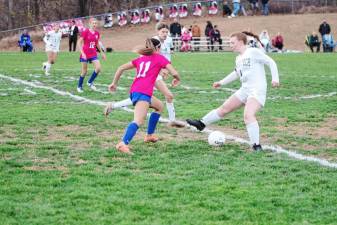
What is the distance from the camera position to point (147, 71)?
10.4 m

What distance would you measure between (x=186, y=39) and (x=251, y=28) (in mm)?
6304

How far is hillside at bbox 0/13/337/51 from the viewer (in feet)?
165

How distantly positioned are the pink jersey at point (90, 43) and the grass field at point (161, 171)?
15.1 feet

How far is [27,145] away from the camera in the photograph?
10438 mm

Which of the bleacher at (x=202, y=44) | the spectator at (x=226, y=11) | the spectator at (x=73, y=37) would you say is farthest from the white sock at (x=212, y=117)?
the spectator at (x=226, y=11)

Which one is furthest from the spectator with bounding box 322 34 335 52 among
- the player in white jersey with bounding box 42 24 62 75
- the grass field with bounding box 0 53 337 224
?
the grass field with bounding box 0 53 337 224

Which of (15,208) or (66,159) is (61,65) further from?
(15,208)

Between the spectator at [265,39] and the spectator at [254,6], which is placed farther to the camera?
the spectator at [254,6]

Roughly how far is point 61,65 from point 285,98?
15191 mm

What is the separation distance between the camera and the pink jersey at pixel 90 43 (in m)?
20.8

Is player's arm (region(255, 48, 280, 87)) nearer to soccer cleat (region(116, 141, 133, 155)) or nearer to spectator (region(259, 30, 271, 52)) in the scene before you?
soccer cleat (region(116, 141, 133, 155))

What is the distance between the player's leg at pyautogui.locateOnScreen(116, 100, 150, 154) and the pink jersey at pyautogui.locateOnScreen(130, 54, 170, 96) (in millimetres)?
185

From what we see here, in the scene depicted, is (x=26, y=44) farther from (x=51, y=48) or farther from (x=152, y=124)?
(x=152, y=124)

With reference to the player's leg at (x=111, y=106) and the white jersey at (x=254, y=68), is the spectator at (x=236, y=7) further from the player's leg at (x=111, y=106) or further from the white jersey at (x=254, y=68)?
the white jersey at (x=254, y=68)
